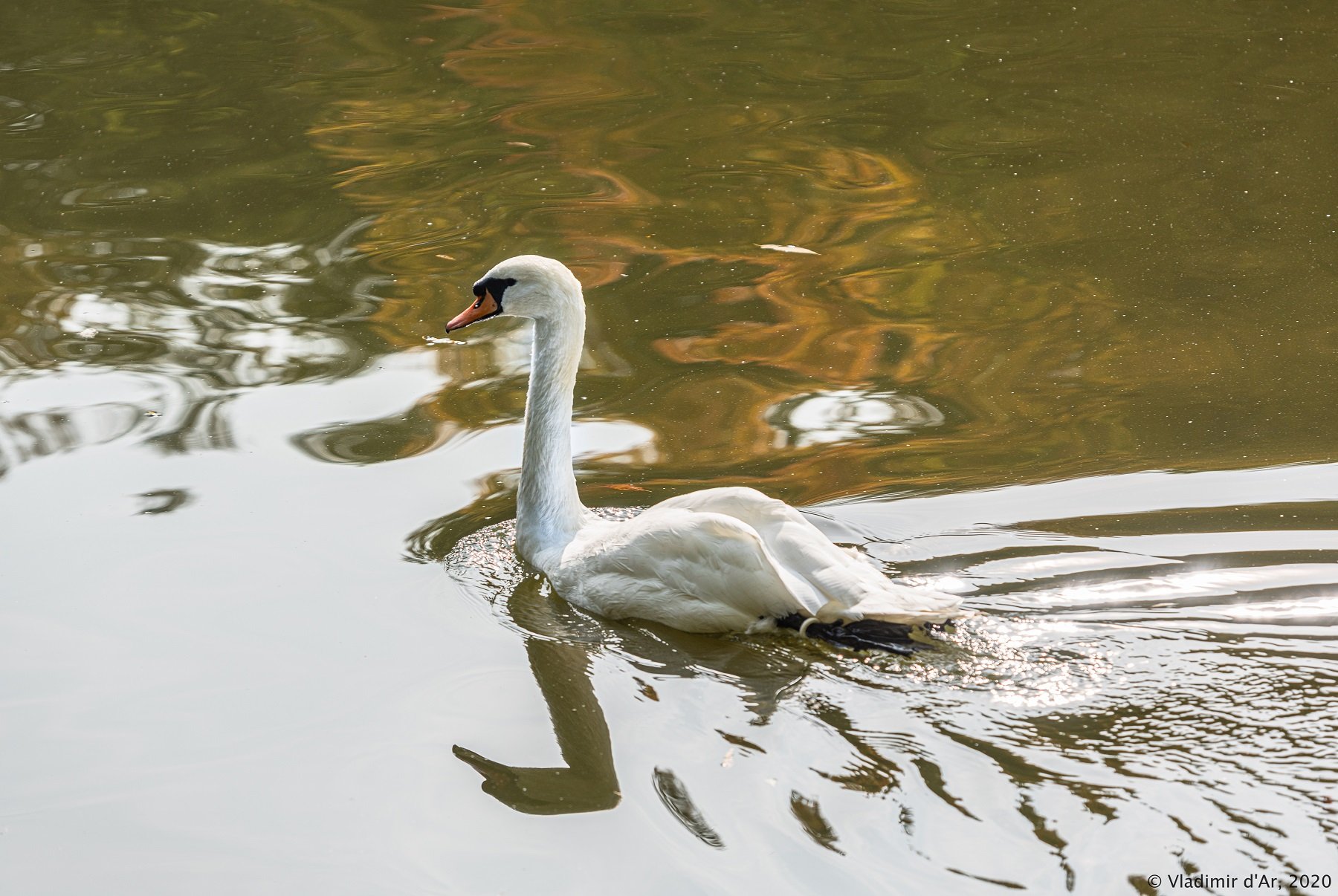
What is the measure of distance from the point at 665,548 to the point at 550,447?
83 centimetres

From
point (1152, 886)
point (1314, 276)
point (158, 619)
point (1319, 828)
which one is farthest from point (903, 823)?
point (1314, 276)

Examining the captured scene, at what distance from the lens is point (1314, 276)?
24.7 feet

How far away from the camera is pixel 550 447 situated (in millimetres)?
5527

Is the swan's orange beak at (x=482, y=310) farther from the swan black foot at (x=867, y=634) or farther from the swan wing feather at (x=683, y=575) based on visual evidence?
the swan black foot at (x=867, y=634)

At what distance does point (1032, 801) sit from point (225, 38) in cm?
1071

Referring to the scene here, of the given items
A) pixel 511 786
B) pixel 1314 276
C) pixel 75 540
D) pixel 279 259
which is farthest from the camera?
pixel 279 259

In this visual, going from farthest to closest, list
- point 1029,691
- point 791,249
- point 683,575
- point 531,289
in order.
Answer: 1. point 791,249
2. point 531,289
3. point 683,575
4. point 1029,691

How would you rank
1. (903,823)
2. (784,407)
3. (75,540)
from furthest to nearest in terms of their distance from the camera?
(784,407)
(75,540)
(903,823)

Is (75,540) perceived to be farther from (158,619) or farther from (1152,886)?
(1152,886)

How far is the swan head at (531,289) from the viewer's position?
5.64 m

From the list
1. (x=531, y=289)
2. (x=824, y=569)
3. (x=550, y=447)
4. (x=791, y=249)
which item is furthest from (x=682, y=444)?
(x=791, y=249)

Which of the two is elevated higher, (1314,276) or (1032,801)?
(1314,276)

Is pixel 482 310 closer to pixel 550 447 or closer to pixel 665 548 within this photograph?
pixel 550 447

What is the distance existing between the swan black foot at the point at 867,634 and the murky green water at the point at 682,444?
Answer: 6 centimetres
